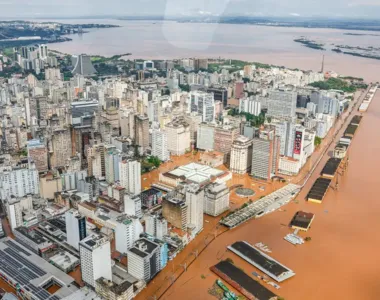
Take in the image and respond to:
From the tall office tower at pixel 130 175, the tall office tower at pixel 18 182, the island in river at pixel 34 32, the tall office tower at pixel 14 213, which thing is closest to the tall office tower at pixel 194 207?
the tall office tower at pixel 130 175

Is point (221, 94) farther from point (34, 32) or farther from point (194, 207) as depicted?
point (34, 32)

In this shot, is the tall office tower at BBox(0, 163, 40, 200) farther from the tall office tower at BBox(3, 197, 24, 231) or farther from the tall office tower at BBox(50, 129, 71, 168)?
the tall office tower at BBox(50, 129, 71, 168)

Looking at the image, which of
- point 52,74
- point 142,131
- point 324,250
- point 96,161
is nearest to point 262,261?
point 324,250

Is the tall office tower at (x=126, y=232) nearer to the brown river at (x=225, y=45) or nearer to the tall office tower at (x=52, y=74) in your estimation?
the tall office tower at (x=52, y=74)

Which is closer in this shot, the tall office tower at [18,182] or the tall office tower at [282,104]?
the tall office tower at [18,182]

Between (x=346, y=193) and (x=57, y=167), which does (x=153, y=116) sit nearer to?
(x=57, y=167)

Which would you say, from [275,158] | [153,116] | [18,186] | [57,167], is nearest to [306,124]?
[275,158]
